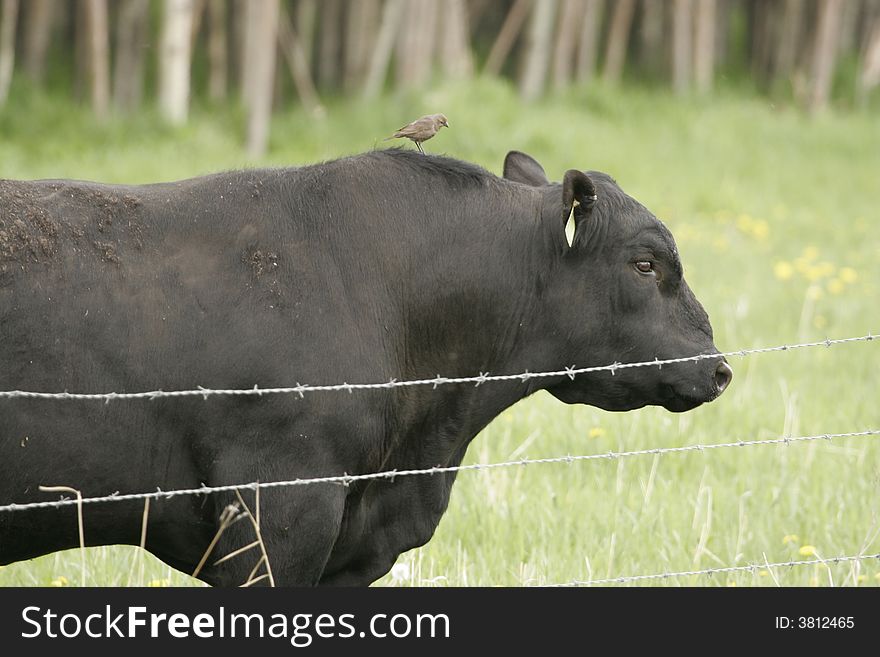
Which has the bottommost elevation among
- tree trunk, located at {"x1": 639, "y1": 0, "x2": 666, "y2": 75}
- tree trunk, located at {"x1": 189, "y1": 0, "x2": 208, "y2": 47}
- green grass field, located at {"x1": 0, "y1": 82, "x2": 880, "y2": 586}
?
green grass field, located at {"x1": 0, "y1": 82, "x2": 880, "y2": 586}

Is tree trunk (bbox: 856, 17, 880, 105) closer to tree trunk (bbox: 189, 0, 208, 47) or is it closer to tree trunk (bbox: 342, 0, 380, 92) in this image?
tree trunk (bbox: 342, 0, 380, 92)

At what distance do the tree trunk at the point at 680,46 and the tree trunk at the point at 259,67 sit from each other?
6.53 m

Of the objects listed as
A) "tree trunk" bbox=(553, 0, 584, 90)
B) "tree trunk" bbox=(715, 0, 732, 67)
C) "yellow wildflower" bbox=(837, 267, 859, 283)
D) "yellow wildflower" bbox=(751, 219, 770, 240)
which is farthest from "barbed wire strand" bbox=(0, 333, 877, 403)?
"tree trunk" bbox=(715, 0, 732, 67)

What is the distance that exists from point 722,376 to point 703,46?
49.3ft

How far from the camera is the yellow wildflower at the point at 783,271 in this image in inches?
439

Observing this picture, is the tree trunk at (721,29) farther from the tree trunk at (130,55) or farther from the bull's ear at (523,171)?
the bull's ear at (523,171)

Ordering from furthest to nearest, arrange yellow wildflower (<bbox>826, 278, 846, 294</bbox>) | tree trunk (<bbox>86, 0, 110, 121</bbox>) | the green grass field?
tree trunk (<bbox>86, 0, 110, 121</bbox>) → yellow wildflower (<bbox>826, 278, 846, 294</bbox>) → the green grass field

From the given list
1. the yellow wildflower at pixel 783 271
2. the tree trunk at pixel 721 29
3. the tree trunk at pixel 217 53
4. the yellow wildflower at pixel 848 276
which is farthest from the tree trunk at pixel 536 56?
the yellow wildflower at pixel 848 276

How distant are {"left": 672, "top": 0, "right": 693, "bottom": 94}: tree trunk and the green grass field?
514 mm

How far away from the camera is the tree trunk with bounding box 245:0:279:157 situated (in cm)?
1382

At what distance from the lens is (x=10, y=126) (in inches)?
563

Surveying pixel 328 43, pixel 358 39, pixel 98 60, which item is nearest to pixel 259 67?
pixel 98 60

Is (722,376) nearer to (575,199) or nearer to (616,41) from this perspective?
(575,199)

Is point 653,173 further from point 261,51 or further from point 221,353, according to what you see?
point 221,353
